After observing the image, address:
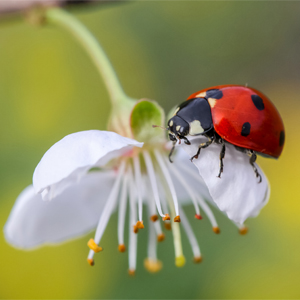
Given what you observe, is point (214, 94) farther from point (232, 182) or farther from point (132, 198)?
point (132, 198)

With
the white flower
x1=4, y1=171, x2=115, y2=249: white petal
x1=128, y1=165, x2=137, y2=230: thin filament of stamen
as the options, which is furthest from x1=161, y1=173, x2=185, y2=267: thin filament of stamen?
x1=4, y1=171, x2=115, y2=249: white petal

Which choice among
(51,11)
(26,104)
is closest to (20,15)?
(51,11)

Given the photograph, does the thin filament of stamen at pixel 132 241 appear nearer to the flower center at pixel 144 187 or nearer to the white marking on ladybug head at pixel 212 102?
the flower center at pixel 144 187

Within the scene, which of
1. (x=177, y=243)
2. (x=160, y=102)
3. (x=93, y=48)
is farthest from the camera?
(x=160, y=102)

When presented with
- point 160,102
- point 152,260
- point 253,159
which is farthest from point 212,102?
point 160,102

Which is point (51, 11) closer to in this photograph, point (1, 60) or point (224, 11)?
point (1, 60)

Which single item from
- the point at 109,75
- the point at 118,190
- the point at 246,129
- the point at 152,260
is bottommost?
the point at 152,260

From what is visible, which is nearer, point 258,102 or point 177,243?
point 258,102
